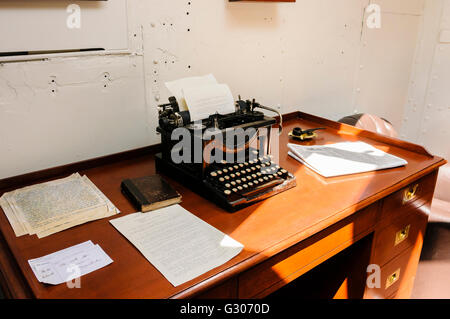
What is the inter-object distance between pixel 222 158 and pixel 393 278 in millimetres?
1085

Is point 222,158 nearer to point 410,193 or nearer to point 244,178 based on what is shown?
point 244,178

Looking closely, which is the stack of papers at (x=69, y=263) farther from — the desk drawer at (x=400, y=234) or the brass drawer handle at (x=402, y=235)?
the brass drawer handle at (x=402, y=235)

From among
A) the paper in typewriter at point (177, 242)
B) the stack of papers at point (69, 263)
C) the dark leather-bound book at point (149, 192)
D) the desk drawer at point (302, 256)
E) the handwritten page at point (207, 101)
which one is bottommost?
the desk drawer at point (302, 256)

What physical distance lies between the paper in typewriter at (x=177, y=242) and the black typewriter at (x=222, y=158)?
0.49 ft

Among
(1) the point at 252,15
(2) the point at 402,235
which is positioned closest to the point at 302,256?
(2) the point at 402,235

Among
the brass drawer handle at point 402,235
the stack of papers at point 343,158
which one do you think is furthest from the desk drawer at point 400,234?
the stack of papers at point 343,158

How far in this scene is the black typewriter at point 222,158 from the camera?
127cm

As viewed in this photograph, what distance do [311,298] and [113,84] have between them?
4.41ft

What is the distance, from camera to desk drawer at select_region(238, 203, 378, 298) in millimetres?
1050

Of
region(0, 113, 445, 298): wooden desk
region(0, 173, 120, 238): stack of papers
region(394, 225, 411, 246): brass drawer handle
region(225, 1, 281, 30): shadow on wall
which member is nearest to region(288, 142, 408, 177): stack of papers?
region(0, 113, 445, 298): wooden desk

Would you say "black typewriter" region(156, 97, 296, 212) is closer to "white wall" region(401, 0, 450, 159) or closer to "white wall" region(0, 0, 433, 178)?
"white wall" region(0, 0, 433, 178)

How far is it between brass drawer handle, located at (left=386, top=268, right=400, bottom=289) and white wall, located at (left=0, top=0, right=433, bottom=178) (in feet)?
3.48
